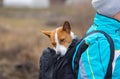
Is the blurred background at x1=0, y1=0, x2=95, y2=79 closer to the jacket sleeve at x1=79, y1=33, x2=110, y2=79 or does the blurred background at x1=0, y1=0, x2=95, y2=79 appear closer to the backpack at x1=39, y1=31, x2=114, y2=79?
the backpack at x1=39, y1=31, x2=114, y2=79

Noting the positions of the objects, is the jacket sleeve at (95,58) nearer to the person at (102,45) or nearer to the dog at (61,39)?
the person at (102,45)

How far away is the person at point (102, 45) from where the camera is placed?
13.5 feet

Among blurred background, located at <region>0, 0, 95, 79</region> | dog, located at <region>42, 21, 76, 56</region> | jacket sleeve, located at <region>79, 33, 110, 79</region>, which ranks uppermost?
blurred background, located at <region>0, 0, 95, 79</region>

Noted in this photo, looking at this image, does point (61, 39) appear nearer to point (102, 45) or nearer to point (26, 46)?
point (102, 45)

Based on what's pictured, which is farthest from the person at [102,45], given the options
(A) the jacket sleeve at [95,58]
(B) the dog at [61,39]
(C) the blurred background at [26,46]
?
(C) the blurred background at [26,46]

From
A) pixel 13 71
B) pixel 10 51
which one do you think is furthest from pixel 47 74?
pixel 10 51

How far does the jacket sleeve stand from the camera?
4105mm

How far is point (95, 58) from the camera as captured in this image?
4.11m

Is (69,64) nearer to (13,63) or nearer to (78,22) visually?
(13,63)

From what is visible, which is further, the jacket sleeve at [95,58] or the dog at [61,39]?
the dog at [61,39]

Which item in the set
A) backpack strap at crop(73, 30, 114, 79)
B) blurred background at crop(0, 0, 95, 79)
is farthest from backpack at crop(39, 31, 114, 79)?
blurred background at crop(0, 0, 95, 79)

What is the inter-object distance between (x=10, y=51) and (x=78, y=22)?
4.18 m

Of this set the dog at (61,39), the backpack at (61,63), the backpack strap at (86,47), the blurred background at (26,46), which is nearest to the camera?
the backpack strap at (86,47)

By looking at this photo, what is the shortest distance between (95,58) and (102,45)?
4.5 inches
